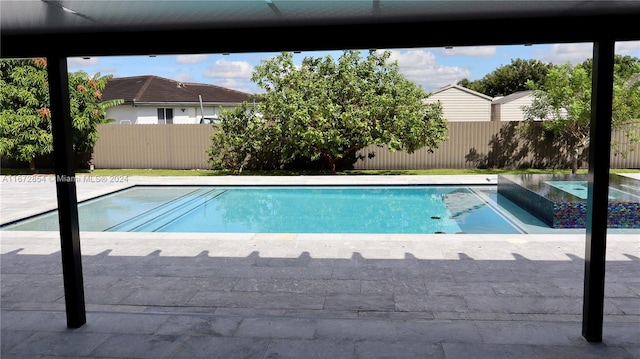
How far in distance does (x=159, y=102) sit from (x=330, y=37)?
23.4 m

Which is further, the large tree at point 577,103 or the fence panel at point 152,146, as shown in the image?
the fence panel at point 152,146

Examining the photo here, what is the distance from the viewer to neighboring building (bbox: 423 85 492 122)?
1182 inches

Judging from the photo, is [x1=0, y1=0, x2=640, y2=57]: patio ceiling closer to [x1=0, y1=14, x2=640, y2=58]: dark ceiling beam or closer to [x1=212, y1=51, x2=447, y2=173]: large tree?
[x1=0, y1=14, x2=640, y2=58]: dark ceiling beam

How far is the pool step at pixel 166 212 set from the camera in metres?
10.8

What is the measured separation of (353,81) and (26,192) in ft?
32.3

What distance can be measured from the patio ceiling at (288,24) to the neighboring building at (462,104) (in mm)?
26940

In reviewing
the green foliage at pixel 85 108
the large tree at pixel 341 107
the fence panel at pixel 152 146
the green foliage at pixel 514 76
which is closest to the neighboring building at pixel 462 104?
the large tree at pixel 341 107

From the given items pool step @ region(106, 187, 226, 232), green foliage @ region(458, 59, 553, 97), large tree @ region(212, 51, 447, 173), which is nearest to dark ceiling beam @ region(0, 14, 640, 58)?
pool step @ region(106, 187, 226, 232)

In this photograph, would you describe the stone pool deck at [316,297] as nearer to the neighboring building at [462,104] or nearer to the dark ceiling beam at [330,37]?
the dark ceiling beam at [330,37]

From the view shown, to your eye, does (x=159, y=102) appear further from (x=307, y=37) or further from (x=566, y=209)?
(x=307, y=37)

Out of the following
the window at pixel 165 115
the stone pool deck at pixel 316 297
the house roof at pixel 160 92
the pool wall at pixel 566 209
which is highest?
the house roof at pixel 160 92

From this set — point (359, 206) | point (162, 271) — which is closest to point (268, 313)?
point (162, 271)

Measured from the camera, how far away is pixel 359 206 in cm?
1284

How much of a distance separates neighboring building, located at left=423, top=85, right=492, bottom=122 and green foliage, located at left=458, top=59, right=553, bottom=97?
2443cm
